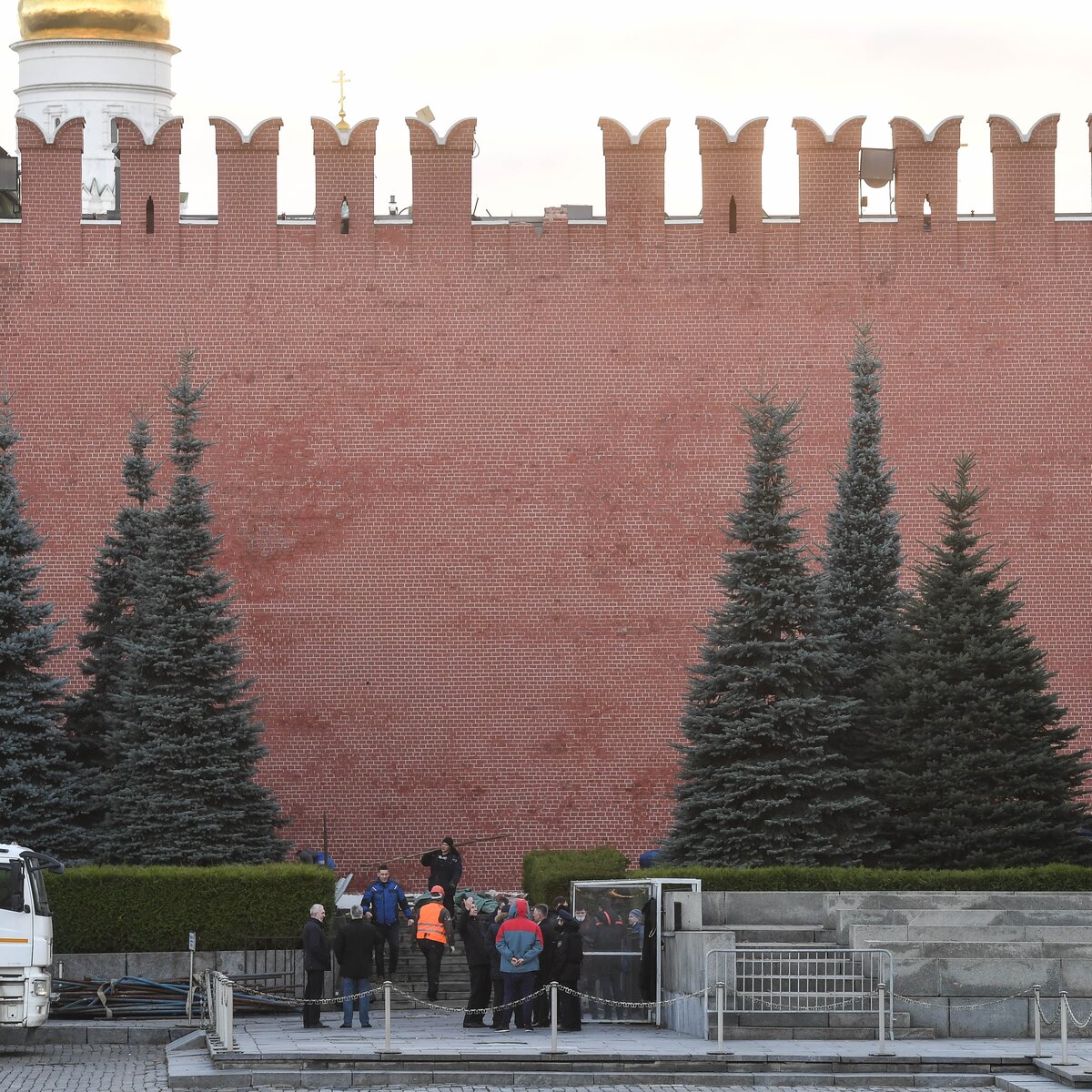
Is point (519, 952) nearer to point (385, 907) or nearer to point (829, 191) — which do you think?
point (385, 907)

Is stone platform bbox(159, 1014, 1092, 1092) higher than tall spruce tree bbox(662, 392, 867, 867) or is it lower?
lower

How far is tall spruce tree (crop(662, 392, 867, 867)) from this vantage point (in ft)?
70.0

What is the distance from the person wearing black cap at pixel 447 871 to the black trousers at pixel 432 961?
205cm

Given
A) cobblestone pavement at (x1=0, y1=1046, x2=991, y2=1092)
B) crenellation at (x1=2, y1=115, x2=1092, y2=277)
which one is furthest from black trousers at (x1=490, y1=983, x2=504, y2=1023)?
crenellation at (x1=2, y1=115, x2=1092, y2=277)

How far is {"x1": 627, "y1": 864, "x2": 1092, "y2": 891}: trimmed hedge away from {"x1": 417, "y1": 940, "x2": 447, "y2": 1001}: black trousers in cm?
192

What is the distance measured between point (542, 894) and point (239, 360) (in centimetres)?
860

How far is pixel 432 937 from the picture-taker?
19875mm

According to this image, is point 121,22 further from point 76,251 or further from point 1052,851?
point 1052,851

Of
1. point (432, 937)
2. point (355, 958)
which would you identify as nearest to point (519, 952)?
point (355, 958)

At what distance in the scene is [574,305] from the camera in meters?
26.6

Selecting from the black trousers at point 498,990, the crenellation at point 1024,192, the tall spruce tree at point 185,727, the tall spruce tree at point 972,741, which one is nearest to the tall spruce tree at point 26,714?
the tall spruce tree at point 185,727

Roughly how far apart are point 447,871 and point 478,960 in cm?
415

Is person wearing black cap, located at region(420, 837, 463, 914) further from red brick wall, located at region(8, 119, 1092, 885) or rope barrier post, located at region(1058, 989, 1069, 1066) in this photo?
rope barrier post, located at region(1058, 989, 1069, 1066)

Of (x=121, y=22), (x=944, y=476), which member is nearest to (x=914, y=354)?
(x=944, y=476)
